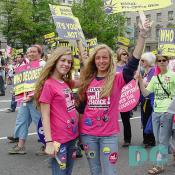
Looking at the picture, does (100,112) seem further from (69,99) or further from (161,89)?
(161,89)

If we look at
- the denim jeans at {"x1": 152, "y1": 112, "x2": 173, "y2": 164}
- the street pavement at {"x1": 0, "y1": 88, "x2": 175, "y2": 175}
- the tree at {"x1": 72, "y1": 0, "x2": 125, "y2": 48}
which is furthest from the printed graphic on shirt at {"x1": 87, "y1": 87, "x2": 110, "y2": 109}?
the tree at {"x1": 72, "y1": 0, "x2": 125, "y2": 48}

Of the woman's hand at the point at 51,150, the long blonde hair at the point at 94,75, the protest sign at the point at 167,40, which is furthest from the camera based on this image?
the protest sign at the point at 167,40

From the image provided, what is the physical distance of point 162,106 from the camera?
5.31 meters

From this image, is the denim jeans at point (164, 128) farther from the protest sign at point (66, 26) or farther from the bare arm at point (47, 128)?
the bare arm at point (47, 128)

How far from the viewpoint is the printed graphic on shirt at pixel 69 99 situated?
3.60m

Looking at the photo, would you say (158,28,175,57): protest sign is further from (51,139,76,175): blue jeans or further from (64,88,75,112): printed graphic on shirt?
(51,139,76,175): blue jeans

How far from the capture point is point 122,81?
12.1ft

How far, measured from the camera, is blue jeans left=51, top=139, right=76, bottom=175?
138 inches

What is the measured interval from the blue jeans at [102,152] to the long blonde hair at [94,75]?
39 cm

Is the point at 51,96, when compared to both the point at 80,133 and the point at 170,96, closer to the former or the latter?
the point at 80,133

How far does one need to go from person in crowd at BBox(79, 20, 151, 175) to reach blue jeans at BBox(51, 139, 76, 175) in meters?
0.16

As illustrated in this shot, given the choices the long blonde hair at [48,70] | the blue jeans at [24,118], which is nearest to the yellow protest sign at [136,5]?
the long blonde hair at [48,70]

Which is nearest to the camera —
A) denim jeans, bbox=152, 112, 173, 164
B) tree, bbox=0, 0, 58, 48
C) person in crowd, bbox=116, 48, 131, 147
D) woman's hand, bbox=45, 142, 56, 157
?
woman's hand, bbox=45, 142, 56, 157

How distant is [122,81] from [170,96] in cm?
183
